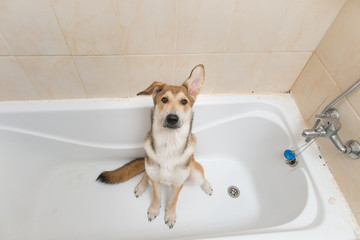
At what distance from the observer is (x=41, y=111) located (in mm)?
1289

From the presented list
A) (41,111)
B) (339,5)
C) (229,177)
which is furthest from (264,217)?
(41,111)

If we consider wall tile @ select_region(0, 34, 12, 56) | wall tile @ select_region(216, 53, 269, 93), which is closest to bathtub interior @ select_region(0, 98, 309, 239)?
wall tile @ select_region(216, 53, 269, 93)

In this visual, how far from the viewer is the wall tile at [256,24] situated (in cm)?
106

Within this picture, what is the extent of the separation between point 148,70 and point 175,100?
1.20 ft

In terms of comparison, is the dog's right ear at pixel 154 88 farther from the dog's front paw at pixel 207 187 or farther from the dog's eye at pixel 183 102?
the dog's front paw at pixel 207 187

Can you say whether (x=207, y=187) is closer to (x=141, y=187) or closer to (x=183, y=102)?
(x=141, y=187)

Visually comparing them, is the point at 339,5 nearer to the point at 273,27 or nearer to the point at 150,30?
the point at 273,27

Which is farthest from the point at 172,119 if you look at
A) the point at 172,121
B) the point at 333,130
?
the point at 333,130

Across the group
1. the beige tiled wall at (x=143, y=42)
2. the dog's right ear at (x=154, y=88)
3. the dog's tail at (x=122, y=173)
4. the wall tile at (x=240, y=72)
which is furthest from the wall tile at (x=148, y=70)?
the dog's tail at (x=122, y=173)

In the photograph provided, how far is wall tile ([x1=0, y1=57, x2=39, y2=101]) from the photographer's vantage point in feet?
3.69

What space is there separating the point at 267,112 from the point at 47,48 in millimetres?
1374

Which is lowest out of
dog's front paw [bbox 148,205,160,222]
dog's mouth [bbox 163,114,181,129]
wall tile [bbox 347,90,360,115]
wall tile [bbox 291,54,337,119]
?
dog's front paw [bbox 148,205,160,222]

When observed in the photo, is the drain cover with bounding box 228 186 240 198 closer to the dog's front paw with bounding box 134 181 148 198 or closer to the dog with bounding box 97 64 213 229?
the dog with bounding box 97 64 213 229

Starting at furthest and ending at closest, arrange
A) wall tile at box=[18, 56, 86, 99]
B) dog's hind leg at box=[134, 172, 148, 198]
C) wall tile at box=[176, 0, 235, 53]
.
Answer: dog's hind leg at box=[134, 172, 148, 198]
wall tile at box=[18, 56, 86, 99]
wall tile at box=[176, 0, 235, 53]
